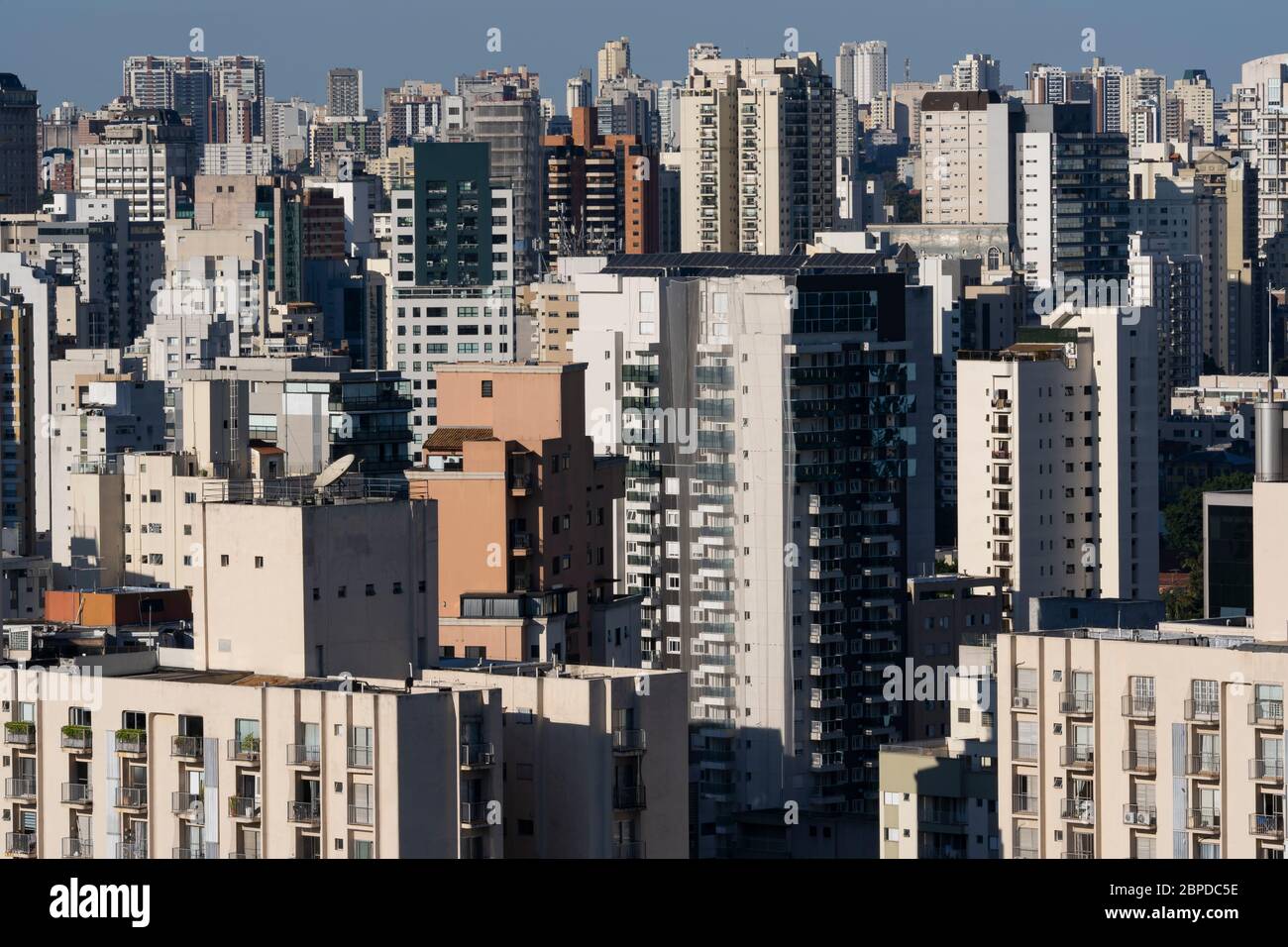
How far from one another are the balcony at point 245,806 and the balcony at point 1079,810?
12.6 ft

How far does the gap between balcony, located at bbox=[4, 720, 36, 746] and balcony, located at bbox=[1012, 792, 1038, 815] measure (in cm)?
455

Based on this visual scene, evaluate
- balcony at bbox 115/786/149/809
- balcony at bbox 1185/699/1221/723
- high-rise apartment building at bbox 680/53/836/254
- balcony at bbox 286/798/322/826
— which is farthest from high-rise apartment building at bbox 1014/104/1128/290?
balcony at bbox 286/798/322/826

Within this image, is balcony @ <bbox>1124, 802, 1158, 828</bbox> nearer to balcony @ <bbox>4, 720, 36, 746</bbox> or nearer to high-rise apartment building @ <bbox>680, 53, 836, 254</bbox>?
balcony @ <bbox>4, 720, 36, 746</bbox>

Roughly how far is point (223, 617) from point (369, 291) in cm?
6204

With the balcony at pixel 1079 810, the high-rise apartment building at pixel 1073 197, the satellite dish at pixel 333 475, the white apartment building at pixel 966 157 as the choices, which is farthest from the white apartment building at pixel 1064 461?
the white apartment building at pixel 966 157

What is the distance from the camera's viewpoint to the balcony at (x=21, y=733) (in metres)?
A: 13.1

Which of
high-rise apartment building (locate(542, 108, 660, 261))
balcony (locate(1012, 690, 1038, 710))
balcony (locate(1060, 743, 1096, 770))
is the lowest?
balcony (locate(1060, 743, 1096, 770))

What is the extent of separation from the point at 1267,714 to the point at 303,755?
4015 millimetres

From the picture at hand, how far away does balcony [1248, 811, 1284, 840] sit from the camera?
12367 mm

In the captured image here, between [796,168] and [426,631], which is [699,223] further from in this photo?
[426,631]

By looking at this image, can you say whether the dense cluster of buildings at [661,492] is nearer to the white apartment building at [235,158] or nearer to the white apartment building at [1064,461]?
the white apartment building at [1064,461]

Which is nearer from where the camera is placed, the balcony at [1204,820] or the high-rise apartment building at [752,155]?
the balcony at [1204,820]
